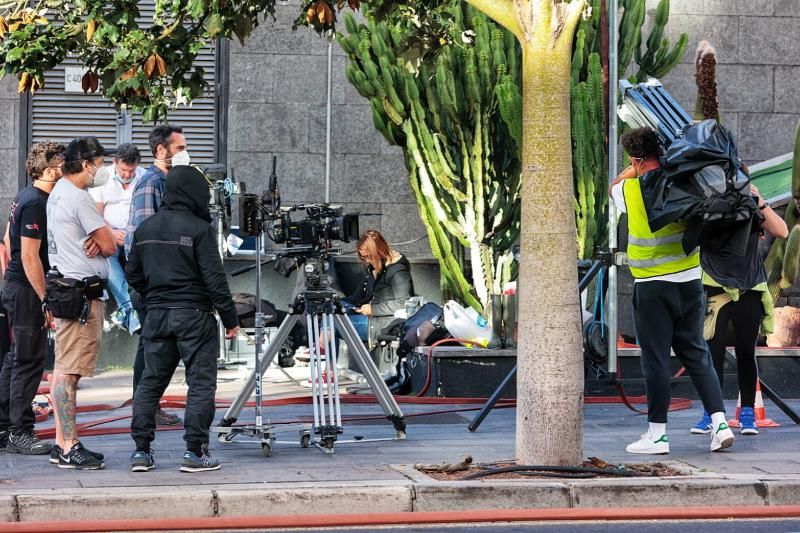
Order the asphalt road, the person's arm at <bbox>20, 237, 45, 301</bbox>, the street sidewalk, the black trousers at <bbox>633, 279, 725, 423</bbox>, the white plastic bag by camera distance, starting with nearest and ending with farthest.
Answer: the asphalt road, the street sidewalk, the person's arm at <bbox>20, 237, 45, 301</bbox>, the black trousers at <bbox>633, 279, 725, 423</bbox>, the white plastic bag

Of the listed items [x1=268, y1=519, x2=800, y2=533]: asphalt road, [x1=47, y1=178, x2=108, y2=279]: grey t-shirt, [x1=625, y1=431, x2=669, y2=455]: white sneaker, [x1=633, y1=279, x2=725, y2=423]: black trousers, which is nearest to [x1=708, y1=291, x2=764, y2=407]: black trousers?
[x1=633, y1=279, x2=725, y2=423]: black trousers

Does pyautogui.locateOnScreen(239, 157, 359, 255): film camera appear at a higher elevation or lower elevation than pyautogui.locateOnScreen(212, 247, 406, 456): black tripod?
higher

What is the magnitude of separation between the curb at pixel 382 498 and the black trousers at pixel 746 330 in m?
2.15

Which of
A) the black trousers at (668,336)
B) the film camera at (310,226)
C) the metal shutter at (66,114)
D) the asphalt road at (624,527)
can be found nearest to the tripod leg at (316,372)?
the film camera at (310,226)

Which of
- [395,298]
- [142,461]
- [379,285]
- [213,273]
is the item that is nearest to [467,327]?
[395,298]

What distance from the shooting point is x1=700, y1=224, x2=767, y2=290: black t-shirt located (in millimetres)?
8906

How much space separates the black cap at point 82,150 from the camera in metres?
8.23

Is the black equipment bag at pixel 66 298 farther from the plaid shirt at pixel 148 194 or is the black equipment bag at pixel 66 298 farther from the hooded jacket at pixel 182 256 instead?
→ the plaid shirt at pixel 148 194

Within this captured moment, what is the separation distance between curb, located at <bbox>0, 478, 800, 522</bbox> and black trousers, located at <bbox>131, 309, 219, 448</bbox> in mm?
686

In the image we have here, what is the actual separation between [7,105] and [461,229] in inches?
204

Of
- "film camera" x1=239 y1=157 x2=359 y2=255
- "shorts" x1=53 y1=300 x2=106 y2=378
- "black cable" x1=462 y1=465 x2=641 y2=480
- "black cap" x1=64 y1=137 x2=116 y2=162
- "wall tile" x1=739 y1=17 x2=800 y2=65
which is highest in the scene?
"wall tile" x1=739 y1=17 x2=800 y2=65

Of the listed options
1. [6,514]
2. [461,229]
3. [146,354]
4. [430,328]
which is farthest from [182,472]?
[461,229]

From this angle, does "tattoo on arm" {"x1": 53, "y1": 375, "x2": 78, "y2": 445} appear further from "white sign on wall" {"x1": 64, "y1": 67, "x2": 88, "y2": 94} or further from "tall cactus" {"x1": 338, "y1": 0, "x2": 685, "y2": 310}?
"white sign on wall" {"x1": 64, "y1": 67, "x2": 88, "y2": 94}

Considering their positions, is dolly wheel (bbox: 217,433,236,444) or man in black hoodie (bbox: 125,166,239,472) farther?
dolly wheel (bbox: 217,433,236,444)
